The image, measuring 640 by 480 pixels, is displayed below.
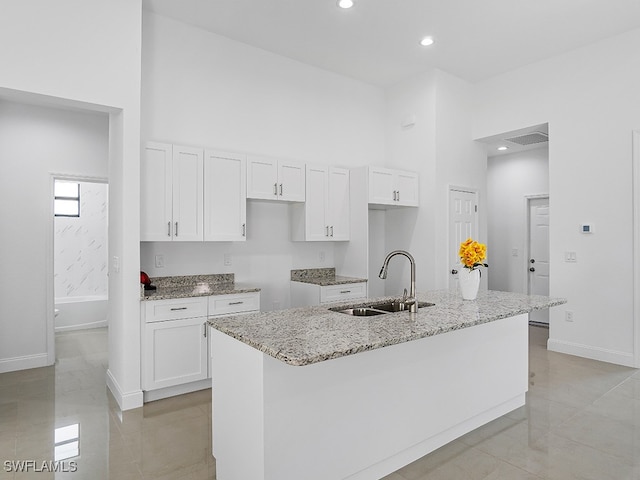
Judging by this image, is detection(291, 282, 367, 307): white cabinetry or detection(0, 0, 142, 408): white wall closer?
detection(0, 0, 142, 408): white wall

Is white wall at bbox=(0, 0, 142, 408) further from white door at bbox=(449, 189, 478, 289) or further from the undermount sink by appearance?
white door at bbox=(449, 189, 478, 289)

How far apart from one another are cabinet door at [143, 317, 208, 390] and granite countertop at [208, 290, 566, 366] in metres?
1.33

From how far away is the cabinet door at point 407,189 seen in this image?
4.98 meters

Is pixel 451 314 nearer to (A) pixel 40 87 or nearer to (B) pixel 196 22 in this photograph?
(A) pixel 40 87

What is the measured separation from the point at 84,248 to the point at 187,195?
4238 millimetres

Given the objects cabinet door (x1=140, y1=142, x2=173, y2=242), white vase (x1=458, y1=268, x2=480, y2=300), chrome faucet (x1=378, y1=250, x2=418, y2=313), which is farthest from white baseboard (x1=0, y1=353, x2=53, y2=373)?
white vase (x1=458, y1=268, x2=480, y2=300)

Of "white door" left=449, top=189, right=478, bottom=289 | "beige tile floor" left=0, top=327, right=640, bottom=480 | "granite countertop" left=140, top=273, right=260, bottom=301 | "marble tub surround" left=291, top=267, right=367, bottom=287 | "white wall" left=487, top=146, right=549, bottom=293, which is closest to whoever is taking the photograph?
"beige tile floor" left=0, top=327, right=640, bottom=480

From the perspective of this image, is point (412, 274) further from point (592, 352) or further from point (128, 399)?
point (592, 352)

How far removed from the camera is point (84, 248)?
6844 millimetres

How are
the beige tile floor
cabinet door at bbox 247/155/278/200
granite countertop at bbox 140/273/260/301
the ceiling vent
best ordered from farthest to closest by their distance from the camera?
the ceiling vent
cabinet door at bbox 247/155/278/200
granite countertop at bbox 140/273/260/301
the beige tile floor

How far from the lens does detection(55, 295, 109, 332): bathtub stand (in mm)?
6141

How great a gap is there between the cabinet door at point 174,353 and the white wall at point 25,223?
1.84 metres
